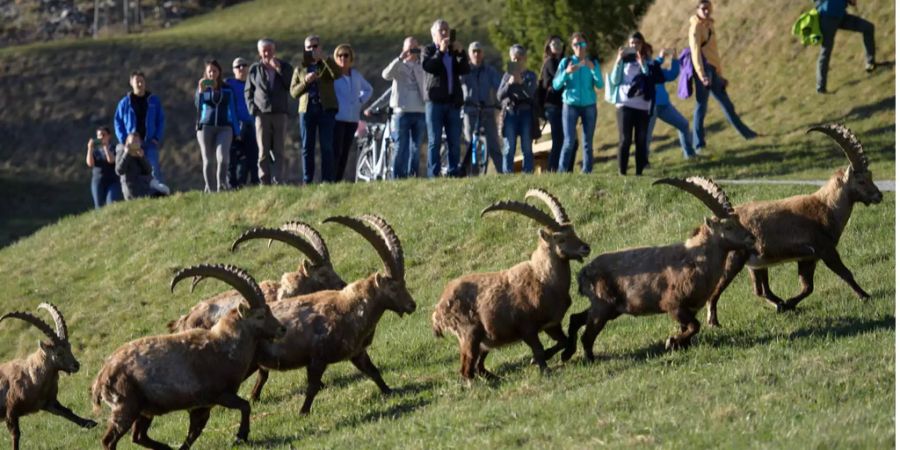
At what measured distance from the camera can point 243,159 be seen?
91.0 feet

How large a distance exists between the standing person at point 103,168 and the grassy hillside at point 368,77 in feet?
29.7

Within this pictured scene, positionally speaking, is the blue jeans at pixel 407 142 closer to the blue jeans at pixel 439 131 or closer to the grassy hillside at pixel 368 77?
the blue jeans at pixel 439 131

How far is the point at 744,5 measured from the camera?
1401 inches

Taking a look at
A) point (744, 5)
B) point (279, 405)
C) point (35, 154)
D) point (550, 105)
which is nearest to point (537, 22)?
point (744, 5)

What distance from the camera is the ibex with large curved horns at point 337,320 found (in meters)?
14.5

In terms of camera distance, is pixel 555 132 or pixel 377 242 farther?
pixel 555 132

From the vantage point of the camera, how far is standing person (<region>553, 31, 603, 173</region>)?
24.2m

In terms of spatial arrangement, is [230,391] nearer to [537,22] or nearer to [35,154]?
[537,22]

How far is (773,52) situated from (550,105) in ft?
33.2

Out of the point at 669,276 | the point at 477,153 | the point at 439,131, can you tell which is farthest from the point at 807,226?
the point at 477,153

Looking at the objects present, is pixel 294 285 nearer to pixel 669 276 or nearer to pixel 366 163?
pixel 669 276

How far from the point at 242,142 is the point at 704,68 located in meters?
8.13

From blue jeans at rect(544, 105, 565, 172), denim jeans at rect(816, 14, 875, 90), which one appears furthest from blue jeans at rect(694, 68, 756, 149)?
blue jeans at rect(544, 105, 565, 172)

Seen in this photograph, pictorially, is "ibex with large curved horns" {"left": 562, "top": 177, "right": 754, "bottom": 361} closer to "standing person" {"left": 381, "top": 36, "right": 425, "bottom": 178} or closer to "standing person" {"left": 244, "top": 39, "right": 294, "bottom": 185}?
"standing person" {"left": 381, "top": 36, "right": 425, "bottom": 178}
